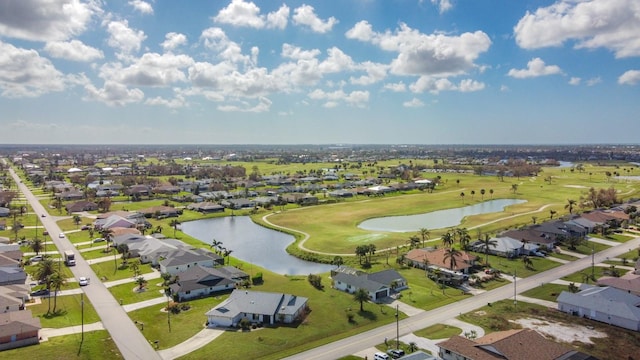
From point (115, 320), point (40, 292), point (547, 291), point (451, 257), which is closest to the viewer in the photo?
point (115, 320)

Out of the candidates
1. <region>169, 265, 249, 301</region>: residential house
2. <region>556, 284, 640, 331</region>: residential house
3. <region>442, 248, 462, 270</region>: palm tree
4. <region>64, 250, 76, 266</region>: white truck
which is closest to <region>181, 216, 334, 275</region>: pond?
<region>169, 265, 249, 301</region>: residential house

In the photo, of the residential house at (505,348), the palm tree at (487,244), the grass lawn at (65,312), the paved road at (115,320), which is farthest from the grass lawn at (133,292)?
the palm tree at (487,244)

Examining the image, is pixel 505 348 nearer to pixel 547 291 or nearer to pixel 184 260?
pixel 547 291

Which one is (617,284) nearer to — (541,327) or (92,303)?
(541,327)

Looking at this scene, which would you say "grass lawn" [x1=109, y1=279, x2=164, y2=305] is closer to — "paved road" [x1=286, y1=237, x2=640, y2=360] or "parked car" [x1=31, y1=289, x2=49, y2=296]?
"parked car" [x1=31, y1=289, x2=49, y2=296]

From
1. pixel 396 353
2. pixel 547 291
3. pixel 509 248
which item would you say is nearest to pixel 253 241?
pixel 509 248

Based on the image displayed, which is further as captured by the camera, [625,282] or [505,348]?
[625,282]

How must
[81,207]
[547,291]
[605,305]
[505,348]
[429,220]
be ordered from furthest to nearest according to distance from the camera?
[81,207] < [429,220] < [547,291] < [605,305] < [505,348]
